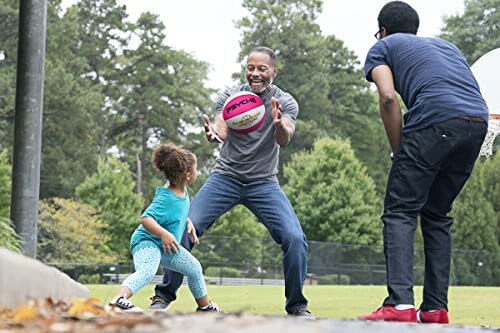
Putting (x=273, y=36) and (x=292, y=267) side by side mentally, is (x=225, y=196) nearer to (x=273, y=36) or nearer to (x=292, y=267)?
(x=292, y=267)

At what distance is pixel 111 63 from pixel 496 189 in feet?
80.0

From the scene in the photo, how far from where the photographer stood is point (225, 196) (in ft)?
24.0

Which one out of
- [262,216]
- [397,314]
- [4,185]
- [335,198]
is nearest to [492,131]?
[262,216]

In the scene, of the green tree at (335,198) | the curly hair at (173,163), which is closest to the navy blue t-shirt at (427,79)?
the curly hair at (173,163)

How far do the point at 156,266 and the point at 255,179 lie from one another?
3.82 feet

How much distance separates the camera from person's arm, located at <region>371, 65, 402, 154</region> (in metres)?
5.83

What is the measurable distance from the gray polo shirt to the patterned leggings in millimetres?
871

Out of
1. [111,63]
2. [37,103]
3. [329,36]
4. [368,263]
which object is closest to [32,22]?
[37,103]

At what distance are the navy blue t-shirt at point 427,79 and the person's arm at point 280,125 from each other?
3.22 ft

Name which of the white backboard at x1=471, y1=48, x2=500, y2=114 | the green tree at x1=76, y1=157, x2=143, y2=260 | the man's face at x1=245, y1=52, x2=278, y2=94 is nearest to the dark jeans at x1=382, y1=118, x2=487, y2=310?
the man's face at x1=245, y1=52, x2=278, y2=94

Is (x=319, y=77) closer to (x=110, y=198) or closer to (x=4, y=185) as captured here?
(x=110, y=198)

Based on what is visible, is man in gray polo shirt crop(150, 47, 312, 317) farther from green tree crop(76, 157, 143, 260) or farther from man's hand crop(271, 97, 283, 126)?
green tree crop(76, 157, 143, 260)

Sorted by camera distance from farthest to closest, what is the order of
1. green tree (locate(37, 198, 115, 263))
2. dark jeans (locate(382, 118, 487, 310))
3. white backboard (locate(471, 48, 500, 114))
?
green tree (locate(37, 198, 115, 263)) < white backboard (locate(471, 48, 500, 114)) < dark jeans (locate(382, 118, 487, 310))

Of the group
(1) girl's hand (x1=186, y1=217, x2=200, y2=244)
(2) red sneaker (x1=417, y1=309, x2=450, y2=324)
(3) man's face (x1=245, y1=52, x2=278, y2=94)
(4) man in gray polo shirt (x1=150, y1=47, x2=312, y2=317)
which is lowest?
(2) red sneaker (x1=417, y1=309, x2=450, y2=324)
